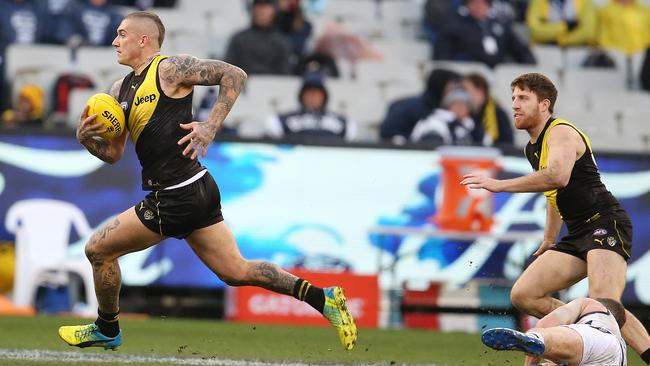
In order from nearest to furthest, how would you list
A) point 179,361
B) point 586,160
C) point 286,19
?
point 586,160, point 179,361, point 286,19

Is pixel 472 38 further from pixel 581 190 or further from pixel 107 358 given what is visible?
pixel 107 358

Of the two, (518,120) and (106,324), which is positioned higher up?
(518,120)

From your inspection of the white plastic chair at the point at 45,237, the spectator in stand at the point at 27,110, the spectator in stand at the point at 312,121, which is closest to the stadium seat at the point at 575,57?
the spectator in stand at the point at 312,121

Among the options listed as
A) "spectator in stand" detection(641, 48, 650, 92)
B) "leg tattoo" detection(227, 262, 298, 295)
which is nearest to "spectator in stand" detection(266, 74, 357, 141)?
"spectator in stand" detection(641, 48, 650, 92)

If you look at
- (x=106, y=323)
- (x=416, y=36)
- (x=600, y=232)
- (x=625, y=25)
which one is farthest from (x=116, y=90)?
(x=625, y=25)

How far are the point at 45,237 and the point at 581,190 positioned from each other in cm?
746

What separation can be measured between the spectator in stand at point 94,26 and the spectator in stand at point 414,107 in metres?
3.92

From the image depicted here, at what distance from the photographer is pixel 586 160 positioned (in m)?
9.09

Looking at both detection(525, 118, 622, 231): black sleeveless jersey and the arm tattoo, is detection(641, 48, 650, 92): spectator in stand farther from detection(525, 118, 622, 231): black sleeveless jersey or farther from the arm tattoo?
the arm tattoo

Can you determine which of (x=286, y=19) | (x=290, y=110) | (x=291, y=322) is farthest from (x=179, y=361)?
(x=286, y=19)

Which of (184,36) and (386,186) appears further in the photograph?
(184,36)

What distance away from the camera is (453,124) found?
16188 mm

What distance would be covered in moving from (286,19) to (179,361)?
956cm

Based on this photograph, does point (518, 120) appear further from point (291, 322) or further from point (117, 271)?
point (291, 322)
